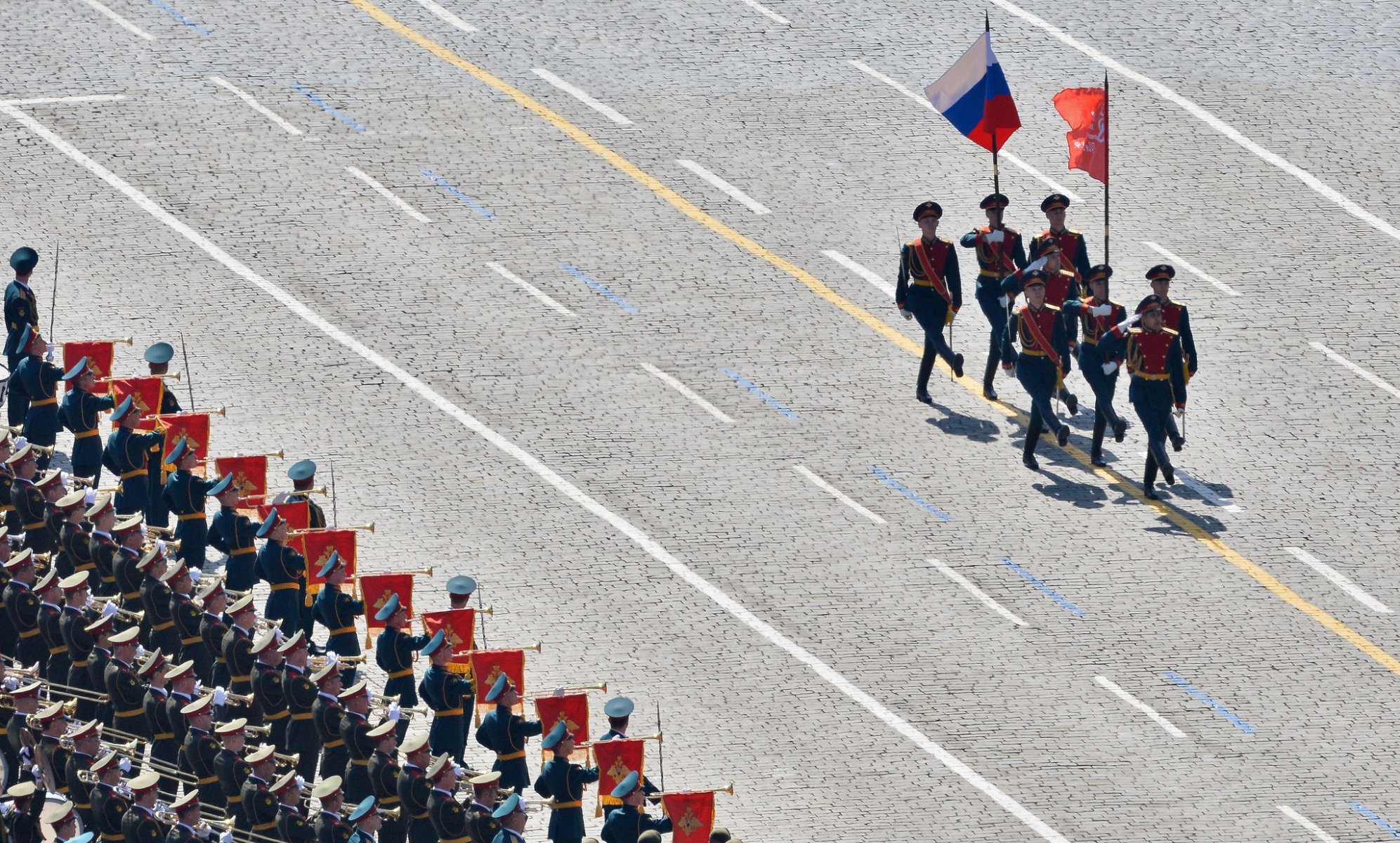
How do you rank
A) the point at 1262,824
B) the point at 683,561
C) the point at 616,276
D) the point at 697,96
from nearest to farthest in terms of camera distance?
the point at 1262,824
the point at 683,561
the point at 616,276
the point at 697,96

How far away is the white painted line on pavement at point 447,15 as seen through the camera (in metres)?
42.4

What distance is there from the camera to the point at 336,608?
28.4 m

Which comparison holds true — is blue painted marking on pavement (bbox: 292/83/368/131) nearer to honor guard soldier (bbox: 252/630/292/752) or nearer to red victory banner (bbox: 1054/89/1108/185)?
red victory banner (bbox: 1054/89/1108/185)

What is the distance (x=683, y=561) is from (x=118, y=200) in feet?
34.2

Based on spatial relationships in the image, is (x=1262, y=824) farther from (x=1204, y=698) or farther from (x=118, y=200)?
(x=118, y=200)

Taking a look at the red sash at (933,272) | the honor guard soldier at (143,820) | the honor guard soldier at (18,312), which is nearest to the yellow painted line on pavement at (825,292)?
the red sash at (933,272)

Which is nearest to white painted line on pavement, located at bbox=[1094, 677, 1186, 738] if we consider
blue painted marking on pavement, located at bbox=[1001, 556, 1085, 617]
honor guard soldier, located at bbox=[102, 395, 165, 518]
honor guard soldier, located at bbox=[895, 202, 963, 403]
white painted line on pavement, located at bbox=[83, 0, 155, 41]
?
blue painted marking on pavement, located at bbox=[1001, 556, 1085, 617]

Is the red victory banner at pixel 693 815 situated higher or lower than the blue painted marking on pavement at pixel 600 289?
lower

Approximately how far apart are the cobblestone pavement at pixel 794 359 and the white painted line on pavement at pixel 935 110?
0.08 m

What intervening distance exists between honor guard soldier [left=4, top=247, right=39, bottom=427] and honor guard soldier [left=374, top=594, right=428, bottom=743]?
6.49 meters

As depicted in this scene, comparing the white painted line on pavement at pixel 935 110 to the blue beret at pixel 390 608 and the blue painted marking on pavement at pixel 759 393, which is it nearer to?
the blue painted marking on pavement at pixel 759 393

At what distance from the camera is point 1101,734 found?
2886 cm

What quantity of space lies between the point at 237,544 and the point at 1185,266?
12688 millimetres

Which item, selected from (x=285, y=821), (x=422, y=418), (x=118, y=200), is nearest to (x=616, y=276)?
(x=422, y=418)
